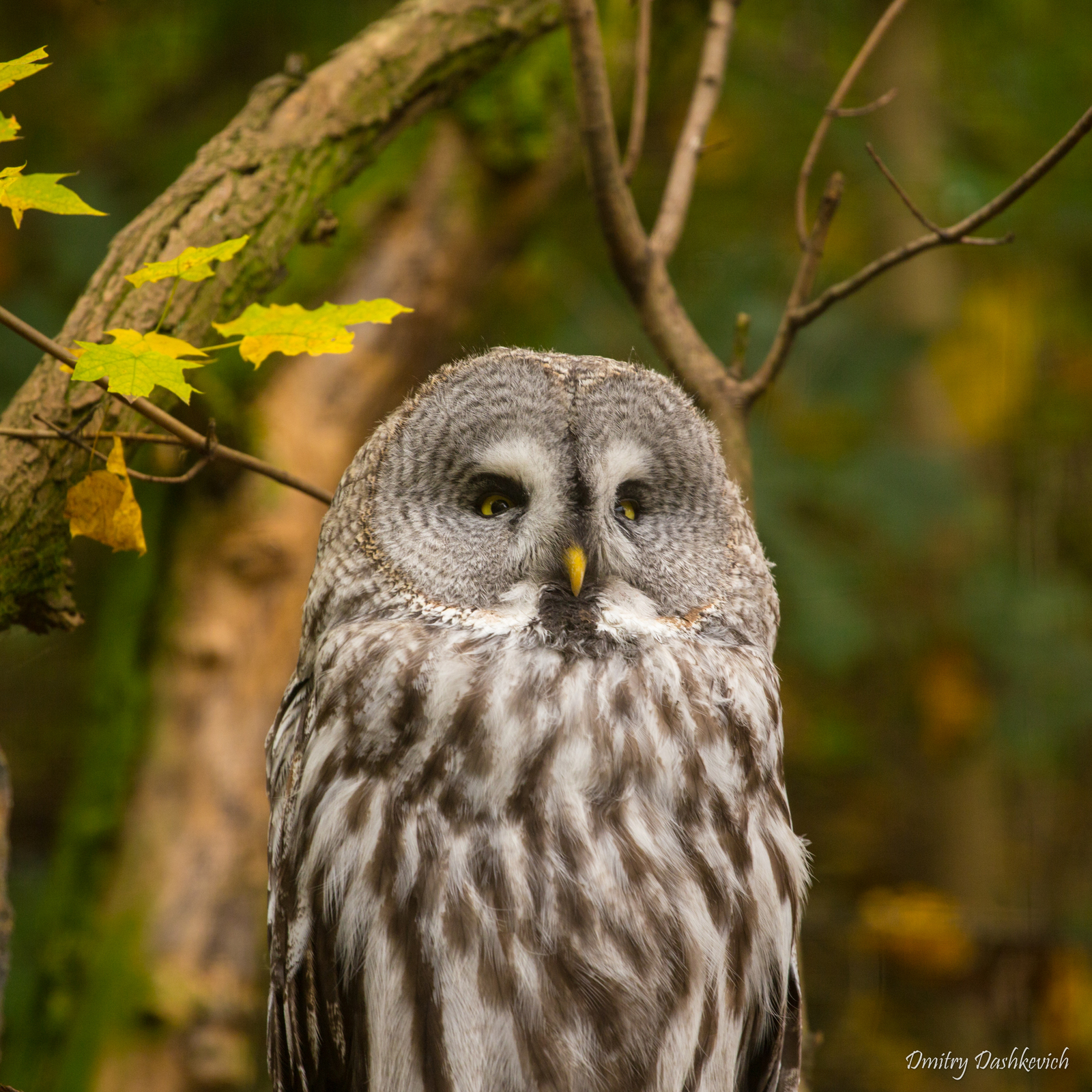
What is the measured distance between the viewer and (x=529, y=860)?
1.44 m

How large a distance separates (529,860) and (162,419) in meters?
0.73

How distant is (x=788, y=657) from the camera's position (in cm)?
366

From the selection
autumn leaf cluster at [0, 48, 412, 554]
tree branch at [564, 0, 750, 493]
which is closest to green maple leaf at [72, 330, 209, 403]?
autumn leaf cluster at [0, 48, 412, 554]

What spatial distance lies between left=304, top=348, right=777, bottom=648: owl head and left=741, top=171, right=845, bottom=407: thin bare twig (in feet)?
0.90

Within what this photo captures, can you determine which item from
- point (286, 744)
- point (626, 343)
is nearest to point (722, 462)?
point (286, 744)

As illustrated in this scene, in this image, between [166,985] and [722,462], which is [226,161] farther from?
[166,985]

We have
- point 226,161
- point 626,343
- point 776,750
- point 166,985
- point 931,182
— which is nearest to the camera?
point 776,750

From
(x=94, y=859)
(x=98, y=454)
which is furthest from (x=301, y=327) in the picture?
(x=94, y=859)

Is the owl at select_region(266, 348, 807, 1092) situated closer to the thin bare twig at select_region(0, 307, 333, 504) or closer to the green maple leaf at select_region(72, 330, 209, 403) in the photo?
the thin bare twig at select_region(0, 307, 333, 504)

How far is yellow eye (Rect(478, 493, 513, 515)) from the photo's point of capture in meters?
1.62

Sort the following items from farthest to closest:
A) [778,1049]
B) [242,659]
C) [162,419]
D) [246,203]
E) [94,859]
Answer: [242,659], [94,859], [246,203], [778,1049], [162,419]

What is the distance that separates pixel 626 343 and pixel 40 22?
2.12 m
